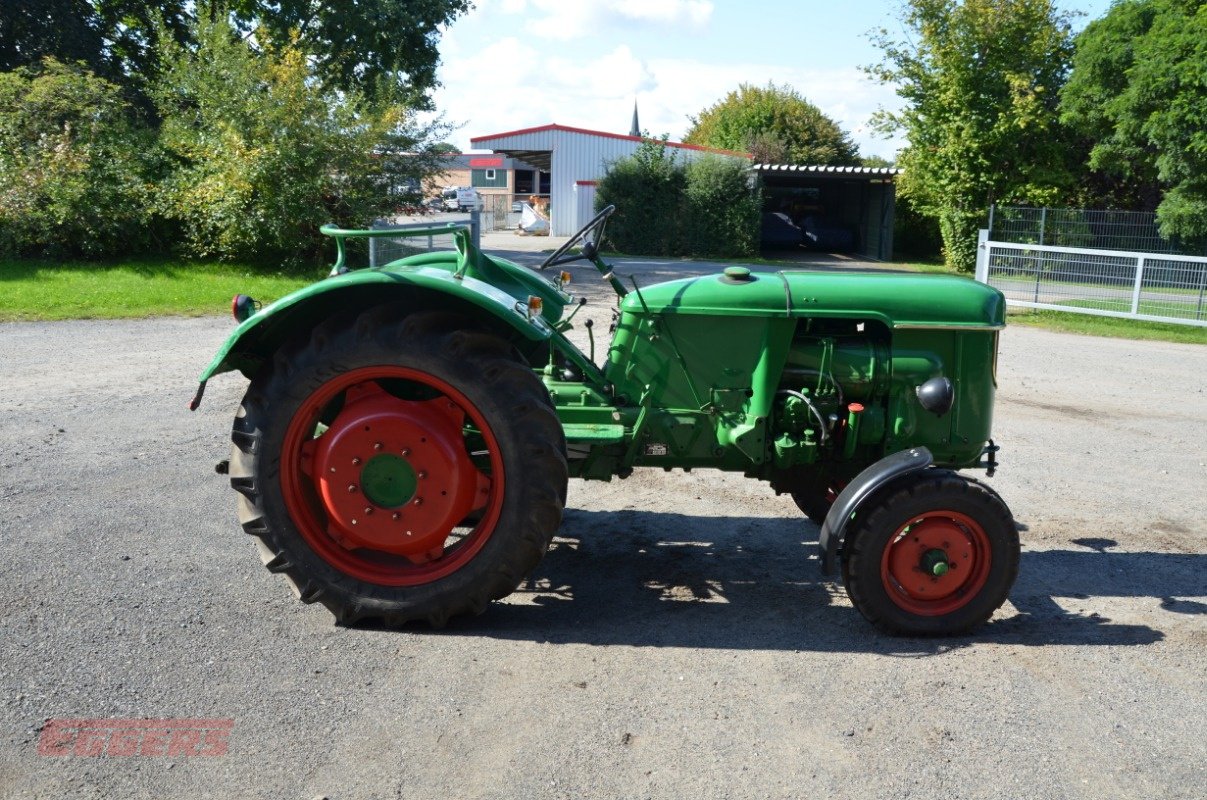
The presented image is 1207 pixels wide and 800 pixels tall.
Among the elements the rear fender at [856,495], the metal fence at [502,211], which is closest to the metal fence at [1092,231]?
the rear fender at [856,495]

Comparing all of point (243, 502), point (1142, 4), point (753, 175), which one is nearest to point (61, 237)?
point (243, 502)

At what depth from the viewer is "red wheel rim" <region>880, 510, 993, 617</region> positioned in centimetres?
403

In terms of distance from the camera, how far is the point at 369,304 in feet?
13.4

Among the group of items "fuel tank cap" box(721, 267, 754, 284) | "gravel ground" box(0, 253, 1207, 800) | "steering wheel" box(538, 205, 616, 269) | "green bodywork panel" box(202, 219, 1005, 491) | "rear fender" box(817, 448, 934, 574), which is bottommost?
"gravel ground" box(0, 253, 1207, 800)

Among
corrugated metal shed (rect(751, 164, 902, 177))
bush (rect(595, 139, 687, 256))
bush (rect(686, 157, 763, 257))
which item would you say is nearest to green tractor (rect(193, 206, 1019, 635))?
bush (rect(686, 157, 763, 257))

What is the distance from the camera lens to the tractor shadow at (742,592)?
4059mm

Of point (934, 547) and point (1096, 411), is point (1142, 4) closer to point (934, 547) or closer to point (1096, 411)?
point (1096, 411)

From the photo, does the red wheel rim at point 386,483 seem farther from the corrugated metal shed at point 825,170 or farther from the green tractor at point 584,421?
the corrugated metal shed at point 825,170

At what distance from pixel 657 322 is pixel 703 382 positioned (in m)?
0.32

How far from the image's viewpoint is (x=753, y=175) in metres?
27.1

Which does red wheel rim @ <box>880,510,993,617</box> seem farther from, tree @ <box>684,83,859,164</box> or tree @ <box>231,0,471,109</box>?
tree @ <box>684,83,859,164</box>

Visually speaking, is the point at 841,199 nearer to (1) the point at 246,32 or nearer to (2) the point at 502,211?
(2) the point at 502,211

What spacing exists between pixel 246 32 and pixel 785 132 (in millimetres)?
22124

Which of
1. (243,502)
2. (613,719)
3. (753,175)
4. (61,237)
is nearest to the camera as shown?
(613,719)
